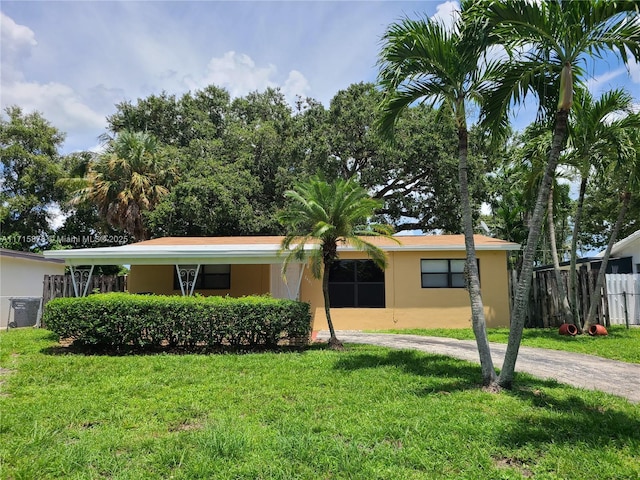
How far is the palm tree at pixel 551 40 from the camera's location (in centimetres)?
587

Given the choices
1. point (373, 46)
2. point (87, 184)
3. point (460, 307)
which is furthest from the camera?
point (87, 184)

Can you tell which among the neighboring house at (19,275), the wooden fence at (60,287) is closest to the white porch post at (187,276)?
the wooden fence at (60,287)

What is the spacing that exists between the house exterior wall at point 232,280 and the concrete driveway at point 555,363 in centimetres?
436

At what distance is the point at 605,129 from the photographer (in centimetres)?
1117

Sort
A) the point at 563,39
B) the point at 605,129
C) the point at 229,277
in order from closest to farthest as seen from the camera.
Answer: the point at 563,39
the point at 605,129
the point at 229,277

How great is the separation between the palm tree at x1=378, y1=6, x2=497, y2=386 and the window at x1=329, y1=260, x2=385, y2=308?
851 cm

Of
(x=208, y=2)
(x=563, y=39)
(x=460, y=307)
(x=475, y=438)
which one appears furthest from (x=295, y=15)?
(x=460, y=307)

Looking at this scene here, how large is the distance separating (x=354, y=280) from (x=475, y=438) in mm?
11111

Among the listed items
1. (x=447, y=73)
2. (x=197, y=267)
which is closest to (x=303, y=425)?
(x=447, y=73)

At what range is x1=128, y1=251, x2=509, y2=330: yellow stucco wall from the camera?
593 inches

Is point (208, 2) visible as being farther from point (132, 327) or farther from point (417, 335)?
point (417, 335)

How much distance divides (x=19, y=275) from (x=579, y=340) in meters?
19.9

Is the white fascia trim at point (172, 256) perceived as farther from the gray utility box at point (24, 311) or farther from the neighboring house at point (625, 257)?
the neighboring house at point (625, 257)

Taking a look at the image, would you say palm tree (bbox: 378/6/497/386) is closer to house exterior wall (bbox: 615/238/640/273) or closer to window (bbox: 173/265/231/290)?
window (bbox: 173/265/231/290)
